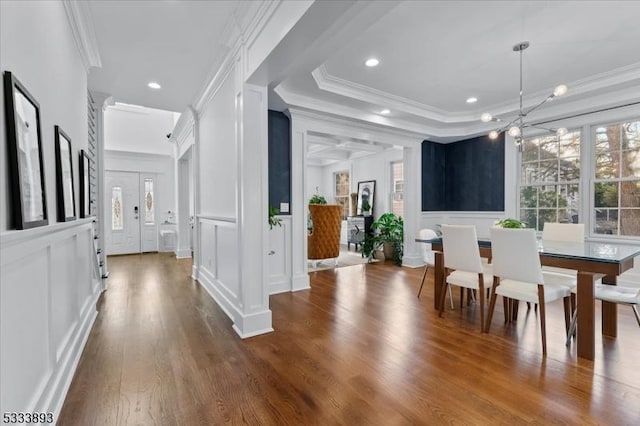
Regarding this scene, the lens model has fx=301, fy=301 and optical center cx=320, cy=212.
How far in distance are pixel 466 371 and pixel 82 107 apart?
14.1ft

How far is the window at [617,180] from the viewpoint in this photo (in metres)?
4.07

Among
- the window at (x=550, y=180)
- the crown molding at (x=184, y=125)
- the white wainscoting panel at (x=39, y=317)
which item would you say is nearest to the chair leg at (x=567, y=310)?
the window at (x=550, y=180)

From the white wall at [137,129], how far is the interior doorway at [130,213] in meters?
0.69

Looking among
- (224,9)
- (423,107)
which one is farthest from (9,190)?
(423,107)

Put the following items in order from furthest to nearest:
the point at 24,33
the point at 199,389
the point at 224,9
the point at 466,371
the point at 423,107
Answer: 1. the point at 423,107
2. the point at 224,9
3. the point at 466,371
4. the point at 199,389
5. the point at 24,33

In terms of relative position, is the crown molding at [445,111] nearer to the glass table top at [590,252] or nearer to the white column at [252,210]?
the white column at [252,210]

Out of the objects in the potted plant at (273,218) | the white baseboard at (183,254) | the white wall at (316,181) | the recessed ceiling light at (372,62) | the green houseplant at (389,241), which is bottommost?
the white baseboard at (183,254)

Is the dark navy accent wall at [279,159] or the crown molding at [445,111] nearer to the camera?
the crown molding at [445,111]

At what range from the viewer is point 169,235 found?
7828mm

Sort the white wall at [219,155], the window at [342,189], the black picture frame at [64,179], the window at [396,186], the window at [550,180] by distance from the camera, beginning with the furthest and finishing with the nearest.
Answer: the window at [342,189] < the window at [396,186] < the window at [550,180] < the white wall at [219,155] < the black picture frame at [64,179]

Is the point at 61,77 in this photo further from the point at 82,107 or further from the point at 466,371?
the point at 466,371

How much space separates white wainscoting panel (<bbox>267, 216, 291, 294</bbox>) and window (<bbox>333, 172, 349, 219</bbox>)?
4.85 meters

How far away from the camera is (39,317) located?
158 cm

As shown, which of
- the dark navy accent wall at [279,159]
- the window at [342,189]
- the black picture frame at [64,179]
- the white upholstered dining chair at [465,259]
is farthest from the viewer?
the window at [342,189]
